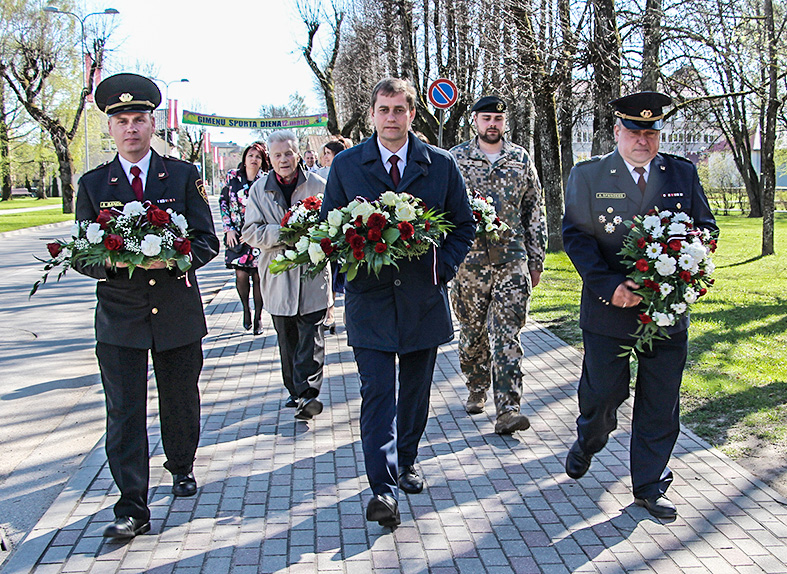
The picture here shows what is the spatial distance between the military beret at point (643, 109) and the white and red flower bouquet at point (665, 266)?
487mm

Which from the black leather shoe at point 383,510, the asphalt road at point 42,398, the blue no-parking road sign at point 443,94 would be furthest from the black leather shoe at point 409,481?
the blue no-parking road sign at point 443,94

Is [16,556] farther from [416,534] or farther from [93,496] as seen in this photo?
[416,534]

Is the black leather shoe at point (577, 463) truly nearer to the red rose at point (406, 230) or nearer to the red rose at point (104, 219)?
the red rose at point (406, 230)

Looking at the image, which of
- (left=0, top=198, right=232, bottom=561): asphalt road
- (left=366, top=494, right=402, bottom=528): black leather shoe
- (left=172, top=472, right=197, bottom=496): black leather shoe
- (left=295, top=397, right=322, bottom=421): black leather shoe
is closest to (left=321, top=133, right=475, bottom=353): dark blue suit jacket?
(left=366, top=494, right=402, bottom=528): black leather shoe

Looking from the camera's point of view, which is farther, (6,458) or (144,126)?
(6,458)

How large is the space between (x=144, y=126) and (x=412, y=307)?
5.77 ft

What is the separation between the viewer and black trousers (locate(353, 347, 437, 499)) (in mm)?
4293

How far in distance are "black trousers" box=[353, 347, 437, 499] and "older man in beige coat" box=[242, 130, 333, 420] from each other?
1.70 m

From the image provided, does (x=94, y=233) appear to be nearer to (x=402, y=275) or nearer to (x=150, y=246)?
(x=150, y=246)

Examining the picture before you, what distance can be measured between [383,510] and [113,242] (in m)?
1.92

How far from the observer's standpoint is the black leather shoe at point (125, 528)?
408cm

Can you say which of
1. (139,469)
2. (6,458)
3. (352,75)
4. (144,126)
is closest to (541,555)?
(139,469)

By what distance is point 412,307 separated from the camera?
175 inches

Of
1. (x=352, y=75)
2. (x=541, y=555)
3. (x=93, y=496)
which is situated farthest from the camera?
(x=352, y=75)
